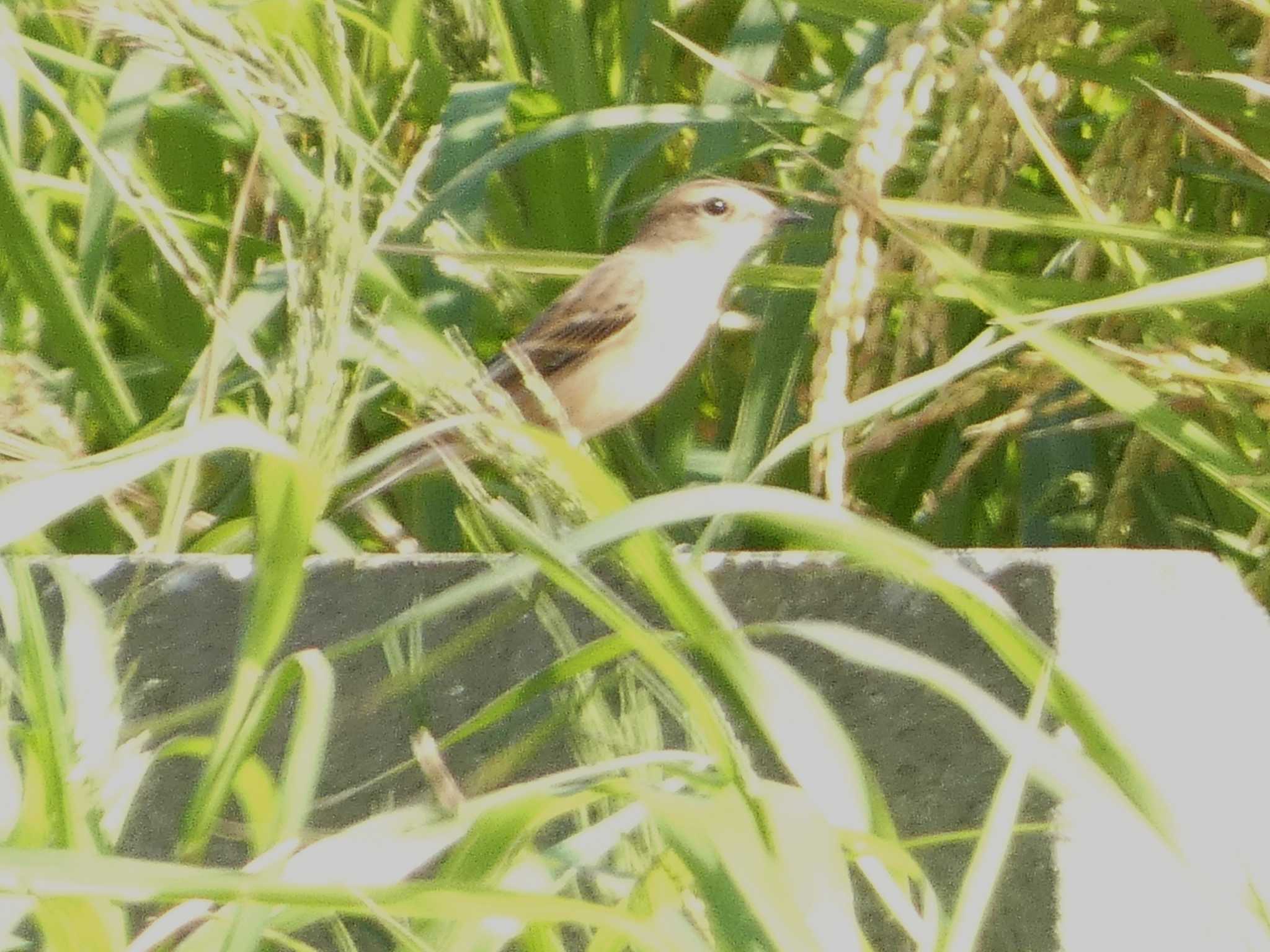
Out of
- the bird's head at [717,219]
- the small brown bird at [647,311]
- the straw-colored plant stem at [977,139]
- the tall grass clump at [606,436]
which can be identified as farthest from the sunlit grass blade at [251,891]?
the bird's head at [717,219]

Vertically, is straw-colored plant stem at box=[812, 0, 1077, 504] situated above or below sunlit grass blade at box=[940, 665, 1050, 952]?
above

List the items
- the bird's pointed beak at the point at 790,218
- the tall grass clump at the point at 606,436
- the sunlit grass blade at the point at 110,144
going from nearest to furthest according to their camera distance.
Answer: the tall grass clump at the point at 606,436 < the sunlit grass blade at the point at 110,144 < the bird's pointed beak at the point at 790,218

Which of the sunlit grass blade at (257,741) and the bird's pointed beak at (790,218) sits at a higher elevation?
the sunlit grass blade at (257,741)

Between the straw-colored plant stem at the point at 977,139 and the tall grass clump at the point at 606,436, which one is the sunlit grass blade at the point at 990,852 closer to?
the tall grass clump at the point at 606,436

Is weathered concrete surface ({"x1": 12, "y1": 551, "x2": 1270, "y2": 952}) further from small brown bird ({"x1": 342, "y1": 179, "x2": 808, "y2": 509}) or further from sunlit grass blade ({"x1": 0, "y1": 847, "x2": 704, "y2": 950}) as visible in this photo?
small brown bird ({"x1": 342, "y1": 179, "x2": 808, "y2": 509})

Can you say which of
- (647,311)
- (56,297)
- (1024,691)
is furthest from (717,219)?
(1024,691)

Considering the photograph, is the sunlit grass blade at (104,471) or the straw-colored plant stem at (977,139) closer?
the sunlit grass blade at (104,471)

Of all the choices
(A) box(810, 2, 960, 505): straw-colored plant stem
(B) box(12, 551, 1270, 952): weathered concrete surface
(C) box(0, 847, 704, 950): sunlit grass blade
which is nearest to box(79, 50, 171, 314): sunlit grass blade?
(B) box(12, 551, 1270, 952): weathered concrete surface

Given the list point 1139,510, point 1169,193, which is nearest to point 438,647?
point 1139,510
